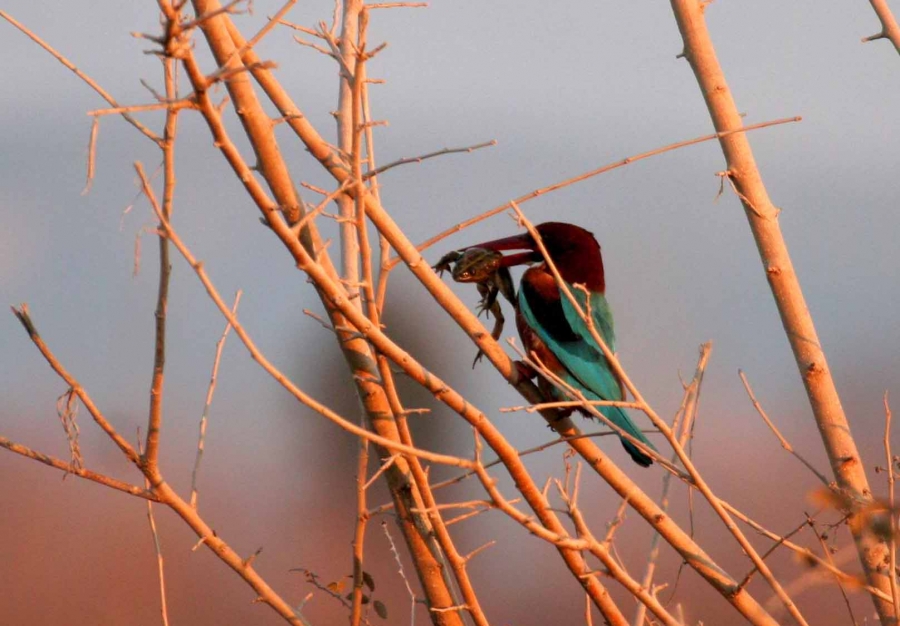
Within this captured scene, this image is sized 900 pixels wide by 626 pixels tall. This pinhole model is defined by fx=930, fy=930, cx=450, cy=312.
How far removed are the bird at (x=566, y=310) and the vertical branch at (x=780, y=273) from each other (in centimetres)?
34

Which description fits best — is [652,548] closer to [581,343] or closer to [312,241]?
[581,343]

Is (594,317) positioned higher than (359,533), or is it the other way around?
(594,317)

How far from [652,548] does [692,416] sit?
207mm

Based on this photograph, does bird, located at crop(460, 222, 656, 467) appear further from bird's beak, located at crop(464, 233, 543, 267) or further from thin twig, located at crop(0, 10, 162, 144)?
thin twig, located at crop(0, 10, 162, 144)

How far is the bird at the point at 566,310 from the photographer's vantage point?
1706 millimetres

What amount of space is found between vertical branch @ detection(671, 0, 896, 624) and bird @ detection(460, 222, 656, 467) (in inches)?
13.5

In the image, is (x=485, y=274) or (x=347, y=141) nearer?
(x=347, y=141)

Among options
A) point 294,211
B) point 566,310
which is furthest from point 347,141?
point 566,310

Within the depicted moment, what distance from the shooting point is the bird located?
1706mm

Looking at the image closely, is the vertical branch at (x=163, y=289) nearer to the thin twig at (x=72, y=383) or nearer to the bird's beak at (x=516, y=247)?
the thin twig at (x=72, y=383)

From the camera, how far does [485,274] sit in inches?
66.9

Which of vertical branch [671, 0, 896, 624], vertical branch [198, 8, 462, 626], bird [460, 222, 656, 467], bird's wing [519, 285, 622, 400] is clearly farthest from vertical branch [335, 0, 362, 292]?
vertical branch [671, 0, 896, 624]

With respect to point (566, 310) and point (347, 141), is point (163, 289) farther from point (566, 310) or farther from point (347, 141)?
point (566, 310)

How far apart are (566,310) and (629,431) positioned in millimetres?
314
